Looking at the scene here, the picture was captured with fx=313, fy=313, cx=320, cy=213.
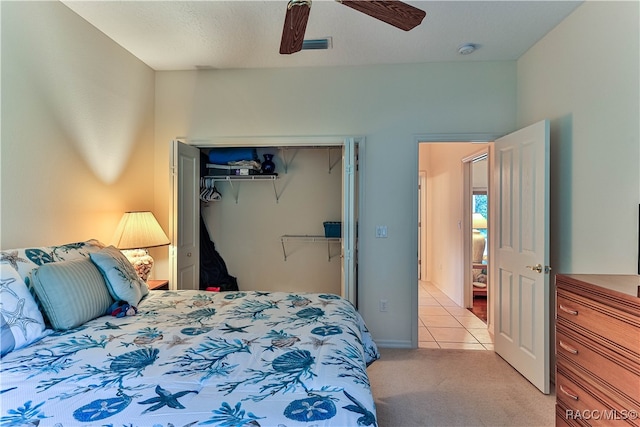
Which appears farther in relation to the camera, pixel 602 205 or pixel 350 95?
pixel 350 95

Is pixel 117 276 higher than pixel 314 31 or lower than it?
lower

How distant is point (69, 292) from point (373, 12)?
2088 mm

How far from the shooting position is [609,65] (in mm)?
1932

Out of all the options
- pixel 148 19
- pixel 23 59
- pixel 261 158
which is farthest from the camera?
pixel 261 158

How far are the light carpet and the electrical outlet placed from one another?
1.09m

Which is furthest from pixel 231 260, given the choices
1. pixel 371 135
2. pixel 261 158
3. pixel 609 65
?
pixel 609 65

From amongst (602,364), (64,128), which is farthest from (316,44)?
(602,364)

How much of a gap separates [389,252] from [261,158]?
1.95 m

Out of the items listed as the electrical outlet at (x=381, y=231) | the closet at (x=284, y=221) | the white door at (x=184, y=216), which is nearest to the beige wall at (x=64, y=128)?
the white door at (x=184, y=216)

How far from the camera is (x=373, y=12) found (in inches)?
61.6

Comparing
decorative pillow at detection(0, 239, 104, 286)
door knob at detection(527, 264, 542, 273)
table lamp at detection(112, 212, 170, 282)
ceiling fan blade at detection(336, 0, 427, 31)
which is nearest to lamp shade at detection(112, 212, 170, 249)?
table lamp at detection(112, 212, 170, 282)

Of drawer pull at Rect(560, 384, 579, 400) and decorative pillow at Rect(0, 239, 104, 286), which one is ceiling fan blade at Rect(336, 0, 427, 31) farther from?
decorative pillow at Rect(0, 239, 104, 286)

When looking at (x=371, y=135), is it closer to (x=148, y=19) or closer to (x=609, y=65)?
(x=609, y=65)

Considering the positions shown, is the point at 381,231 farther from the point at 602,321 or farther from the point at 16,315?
the point at 16,315
